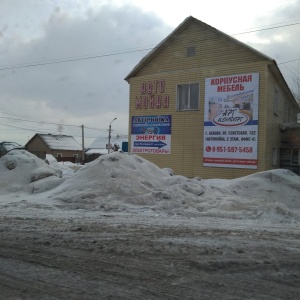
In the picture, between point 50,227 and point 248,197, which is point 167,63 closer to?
point 248,197

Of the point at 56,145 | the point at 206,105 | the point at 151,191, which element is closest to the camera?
the point at 151,191

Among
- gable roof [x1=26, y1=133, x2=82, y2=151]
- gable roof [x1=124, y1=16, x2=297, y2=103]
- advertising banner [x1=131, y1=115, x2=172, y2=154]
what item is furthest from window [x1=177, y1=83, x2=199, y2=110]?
gable roof [x1=26, y1=133, x2=82, y2=151]

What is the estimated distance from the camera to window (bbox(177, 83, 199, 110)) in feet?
63.4

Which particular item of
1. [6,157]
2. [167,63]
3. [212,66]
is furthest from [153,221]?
[167,63]

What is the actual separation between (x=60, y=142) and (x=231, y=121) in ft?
222

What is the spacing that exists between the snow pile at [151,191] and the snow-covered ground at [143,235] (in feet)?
0.10

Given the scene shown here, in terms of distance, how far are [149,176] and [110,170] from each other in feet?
4.12

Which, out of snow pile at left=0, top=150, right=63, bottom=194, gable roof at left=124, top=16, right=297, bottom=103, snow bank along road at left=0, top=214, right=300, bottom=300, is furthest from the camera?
gable roof at left=124, top=16, right=297, bottom=103

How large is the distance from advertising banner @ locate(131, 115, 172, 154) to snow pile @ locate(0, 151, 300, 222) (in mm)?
7070

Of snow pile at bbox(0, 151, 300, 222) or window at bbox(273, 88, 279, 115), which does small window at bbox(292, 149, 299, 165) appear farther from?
snow pile at bbox(0, 151, 300, 222)

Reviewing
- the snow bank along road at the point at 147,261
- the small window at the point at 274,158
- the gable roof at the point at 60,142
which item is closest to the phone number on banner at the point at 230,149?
the small window at the point at 274,158

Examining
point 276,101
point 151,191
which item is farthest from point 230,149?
point 151,191

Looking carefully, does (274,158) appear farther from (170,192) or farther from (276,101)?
→ (170,192)

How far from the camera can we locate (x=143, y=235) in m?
6.72
